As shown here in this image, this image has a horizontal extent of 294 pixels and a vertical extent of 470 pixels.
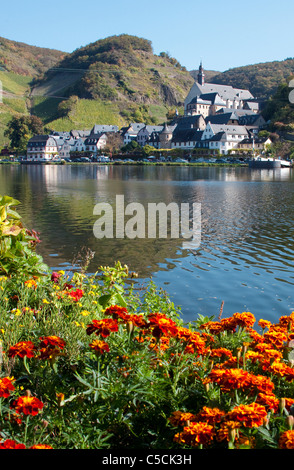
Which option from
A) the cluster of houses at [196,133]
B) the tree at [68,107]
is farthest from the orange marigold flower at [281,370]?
the tree at [68,107]

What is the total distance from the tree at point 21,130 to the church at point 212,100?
56.7 meters

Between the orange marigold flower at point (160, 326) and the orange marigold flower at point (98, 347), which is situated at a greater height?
the orange marigold flower at point (160, 326)

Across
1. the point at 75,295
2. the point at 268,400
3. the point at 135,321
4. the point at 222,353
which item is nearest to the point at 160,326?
the point at 135,321

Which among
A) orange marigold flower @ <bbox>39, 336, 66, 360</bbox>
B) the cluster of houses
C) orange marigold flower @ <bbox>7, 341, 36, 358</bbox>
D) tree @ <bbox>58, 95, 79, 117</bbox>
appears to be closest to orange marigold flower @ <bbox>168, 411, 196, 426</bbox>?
orange marigold flower @ <bbox>39, 336, 66, 360</bbox>

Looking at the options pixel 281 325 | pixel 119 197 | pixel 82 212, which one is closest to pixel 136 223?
pixel 82 212

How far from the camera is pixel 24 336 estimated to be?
4508mm

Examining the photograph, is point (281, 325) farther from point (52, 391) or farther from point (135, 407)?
point (52, 391)

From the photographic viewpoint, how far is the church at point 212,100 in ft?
518

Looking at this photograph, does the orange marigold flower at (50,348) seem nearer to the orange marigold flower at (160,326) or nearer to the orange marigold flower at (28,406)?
the orange marigold flower at (28,406)

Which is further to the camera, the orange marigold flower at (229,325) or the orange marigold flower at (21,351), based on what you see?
the orange marigold flower at (229,325)

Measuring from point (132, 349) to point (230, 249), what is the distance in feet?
39.9

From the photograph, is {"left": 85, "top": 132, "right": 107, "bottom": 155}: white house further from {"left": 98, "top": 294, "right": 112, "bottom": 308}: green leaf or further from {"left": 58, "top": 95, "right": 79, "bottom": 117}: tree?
{"left": 98, "top": 294, "right": 112, "bottom": 308}: green leaf

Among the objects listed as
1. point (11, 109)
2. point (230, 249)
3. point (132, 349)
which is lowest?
point (230, 249)

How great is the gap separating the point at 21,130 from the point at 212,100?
231 feet
